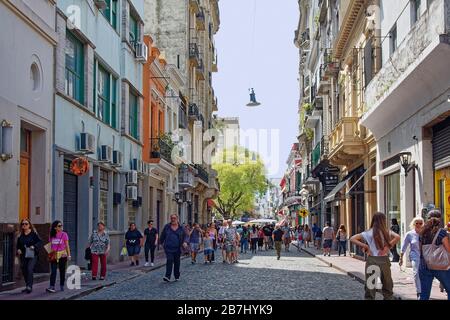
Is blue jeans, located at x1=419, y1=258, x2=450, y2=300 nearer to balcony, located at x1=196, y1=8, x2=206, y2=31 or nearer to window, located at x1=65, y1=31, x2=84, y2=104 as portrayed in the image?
window, located at x1=65, y1=31, x2=84, y2=104

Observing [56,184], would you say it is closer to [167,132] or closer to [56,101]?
[56,101]

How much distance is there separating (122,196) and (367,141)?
944 centimetres

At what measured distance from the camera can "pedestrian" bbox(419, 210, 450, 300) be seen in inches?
433

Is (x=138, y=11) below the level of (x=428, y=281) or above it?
above

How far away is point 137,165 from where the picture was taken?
30688mm

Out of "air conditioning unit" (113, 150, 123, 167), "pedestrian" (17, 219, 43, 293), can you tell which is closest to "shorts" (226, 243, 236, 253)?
"air conditioning unit" (113, 150, 123, 167)

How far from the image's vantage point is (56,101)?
65.0 ft

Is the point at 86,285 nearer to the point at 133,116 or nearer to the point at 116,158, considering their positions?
the point at 116,158

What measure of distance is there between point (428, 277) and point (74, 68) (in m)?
14.0

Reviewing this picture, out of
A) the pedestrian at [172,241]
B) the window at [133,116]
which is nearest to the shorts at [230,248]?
the window at [133,116]

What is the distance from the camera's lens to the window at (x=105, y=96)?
2520 centimetres

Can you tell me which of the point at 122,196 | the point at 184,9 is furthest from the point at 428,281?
the point at 184,9

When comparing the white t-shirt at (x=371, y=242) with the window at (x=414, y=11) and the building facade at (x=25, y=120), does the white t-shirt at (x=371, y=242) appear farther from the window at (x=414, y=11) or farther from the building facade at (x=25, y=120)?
the window at (x=414, y=11)

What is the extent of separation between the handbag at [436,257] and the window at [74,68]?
1302cm
